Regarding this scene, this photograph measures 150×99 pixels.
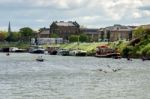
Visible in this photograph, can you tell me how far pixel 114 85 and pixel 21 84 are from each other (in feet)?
42.5

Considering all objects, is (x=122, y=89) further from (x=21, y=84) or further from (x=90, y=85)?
(x=21, y=84)

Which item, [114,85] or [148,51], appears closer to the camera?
[114,85]

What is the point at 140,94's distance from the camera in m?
72.2

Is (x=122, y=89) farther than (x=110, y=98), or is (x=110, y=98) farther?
(x=122, y=89)

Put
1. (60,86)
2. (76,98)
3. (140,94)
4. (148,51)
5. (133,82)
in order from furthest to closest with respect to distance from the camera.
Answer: (148,51)
(133,82)
(60,86)
(140,94)
(76,98)

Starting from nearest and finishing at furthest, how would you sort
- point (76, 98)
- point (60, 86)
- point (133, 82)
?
1. point (76, 98)
2. point (60, 86)
3. point (133, 82)

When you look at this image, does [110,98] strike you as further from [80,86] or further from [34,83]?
[34,83]

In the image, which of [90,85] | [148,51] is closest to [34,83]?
[90,85]

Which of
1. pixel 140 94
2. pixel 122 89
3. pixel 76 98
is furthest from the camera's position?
pixel 122 89

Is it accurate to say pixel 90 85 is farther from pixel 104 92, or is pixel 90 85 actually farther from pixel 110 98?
pixel 110 98

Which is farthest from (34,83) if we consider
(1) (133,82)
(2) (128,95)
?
(2) (128,95)

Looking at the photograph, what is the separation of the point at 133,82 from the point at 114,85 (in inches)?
255

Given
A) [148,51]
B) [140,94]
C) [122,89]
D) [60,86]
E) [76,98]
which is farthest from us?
[148,51]

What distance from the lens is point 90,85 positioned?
85.8 metres
